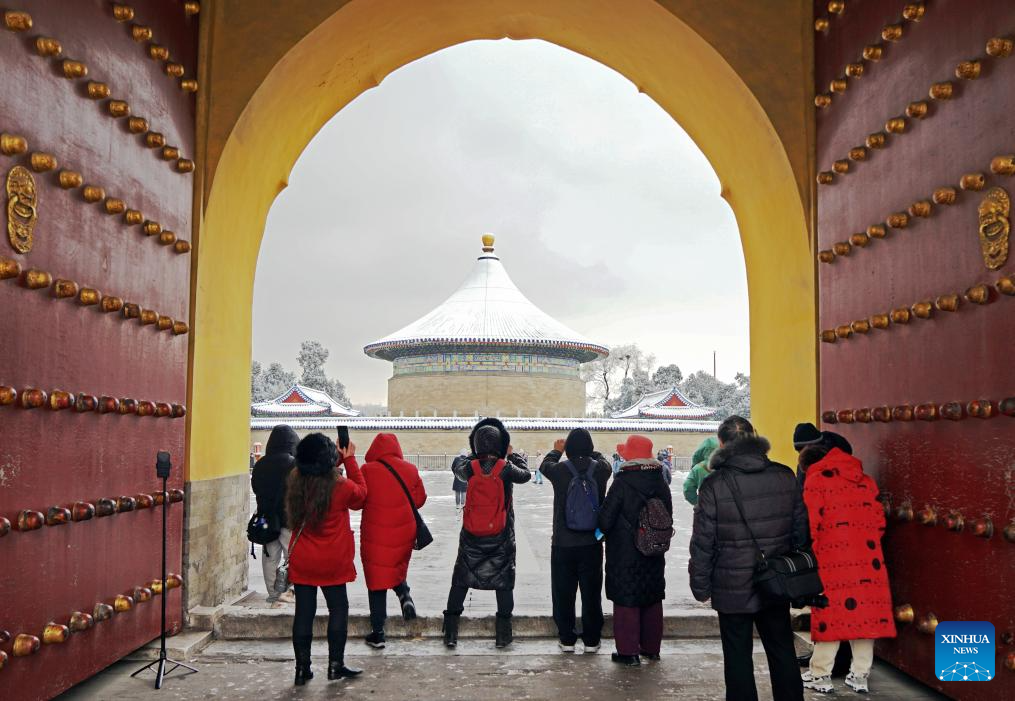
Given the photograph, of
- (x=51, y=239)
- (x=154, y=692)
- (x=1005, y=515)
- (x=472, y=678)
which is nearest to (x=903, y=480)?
(x=1005, y=515)

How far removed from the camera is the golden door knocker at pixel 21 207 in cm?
341

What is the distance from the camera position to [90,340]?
4055 mm

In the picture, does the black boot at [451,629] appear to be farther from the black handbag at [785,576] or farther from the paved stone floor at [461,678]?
the black handbag at [785,576]

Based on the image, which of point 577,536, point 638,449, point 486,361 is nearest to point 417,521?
point 577,536

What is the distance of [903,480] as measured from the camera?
13.9ft

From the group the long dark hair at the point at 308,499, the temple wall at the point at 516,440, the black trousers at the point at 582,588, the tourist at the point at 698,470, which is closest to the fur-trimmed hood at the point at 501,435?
the black trousers at the point at 582,588

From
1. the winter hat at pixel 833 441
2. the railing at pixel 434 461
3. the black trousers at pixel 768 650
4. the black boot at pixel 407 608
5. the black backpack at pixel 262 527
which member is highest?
the winter hat at pixel 833 441

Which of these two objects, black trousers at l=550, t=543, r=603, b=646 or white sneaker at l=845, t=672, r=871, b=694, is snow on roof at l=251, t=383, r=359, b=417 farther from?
white sneaker at l=845, t=672, r=871, b=694

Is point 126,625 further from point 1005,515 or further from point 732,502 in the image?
point 1005,515

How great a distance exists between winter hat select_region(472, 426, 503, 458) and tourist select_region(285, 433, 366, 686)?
82 centimetres

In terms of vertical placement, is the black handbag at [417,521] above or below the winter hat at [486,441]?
below

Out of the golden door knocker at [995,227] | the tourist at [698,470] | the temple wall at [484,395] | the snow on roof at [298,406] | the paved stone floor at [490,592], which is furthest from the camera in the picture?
the temple wall at [484,395]

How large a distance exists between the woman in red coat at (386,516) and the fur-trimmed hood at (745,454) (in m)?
1.87

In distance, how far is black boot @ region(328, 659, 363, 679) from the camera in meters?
4.55
